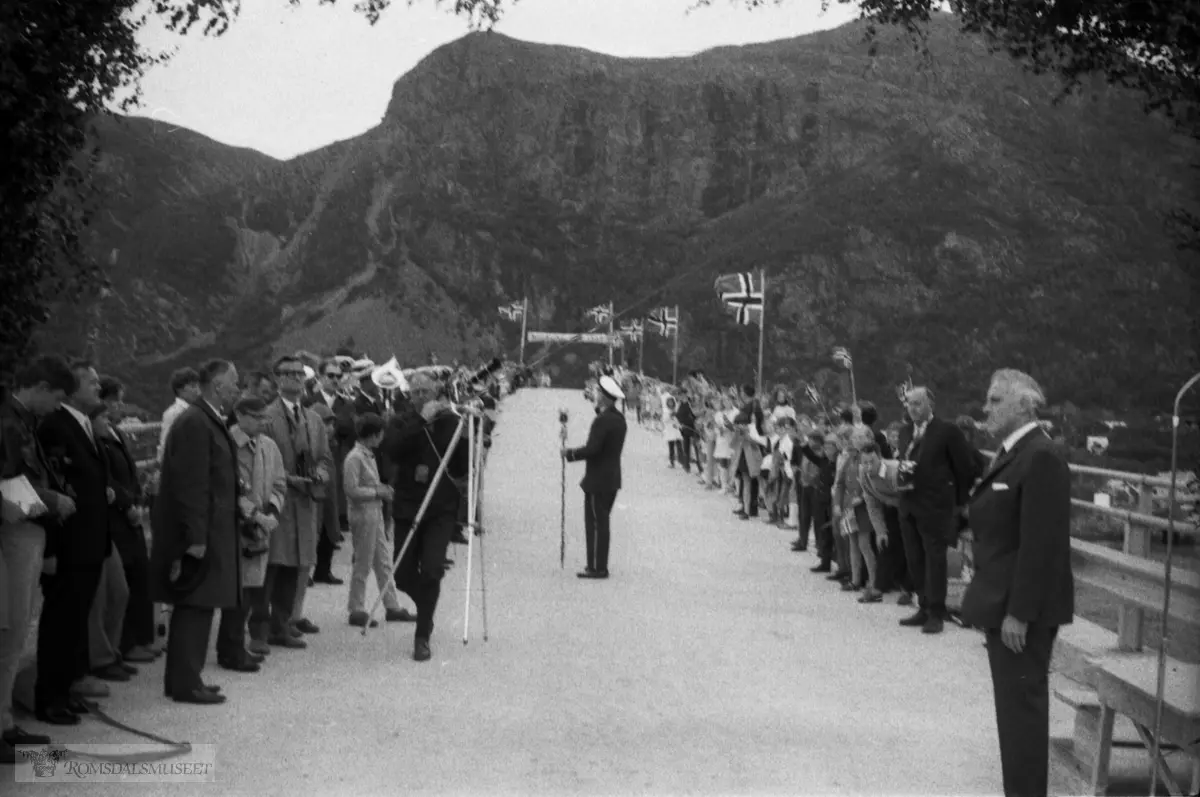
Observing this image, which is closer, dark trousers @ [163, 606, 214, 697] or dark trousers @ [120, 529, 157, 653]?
dark trousers @ [163, 606, 214, 697]

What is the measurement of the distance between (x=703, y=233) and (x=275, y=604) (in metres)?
172

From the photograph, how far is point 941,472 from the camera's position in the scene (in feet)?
42.2

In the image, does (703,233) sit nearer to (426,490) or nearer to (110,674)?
(426,490)

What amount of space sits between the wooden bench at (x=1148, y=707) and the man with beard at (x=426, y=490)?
4814mm

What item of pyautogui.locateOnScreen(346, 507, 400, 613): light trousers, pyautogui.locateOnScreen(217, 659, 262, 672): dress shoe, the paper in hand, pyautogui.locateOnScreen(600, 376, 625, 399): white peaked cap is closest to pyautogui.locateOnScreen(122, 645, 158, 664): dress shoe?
pyautogui.locateOnScreen(217, 659, 262, 672): dress shoe

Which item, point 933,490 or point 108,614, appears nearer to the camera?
point 108,614

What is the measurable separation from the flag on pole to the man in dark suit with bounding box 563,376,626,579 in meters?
24.1

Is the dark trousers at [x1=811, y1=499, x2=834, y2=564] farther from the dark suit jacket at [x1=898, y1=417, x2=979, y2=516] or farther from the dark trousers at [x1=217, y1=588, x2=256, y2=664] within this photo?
the dark trousers at [x1=217, y1=588, x2=256, y2=664]

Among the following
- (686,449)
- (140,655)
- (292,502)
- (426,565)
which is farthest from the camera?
(686,449)

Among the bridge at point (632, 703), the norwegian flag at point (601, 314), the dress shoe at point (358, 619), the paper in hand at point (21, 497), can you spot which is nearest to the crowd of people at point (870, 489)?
the bridge at point (632, 703)

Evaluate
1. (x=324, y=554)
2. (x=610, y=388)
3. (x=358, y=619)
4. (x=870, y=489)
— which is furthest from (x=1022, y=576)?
(x=610, y=388)

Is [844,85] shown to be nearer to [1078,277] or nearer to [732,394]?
[1078,277]

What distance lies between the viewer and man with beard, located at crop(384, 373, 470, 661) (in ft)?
35.9

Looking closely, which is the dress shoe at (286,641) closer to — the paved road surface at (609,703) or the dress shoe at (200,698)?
the paved road surface at (609,703)
